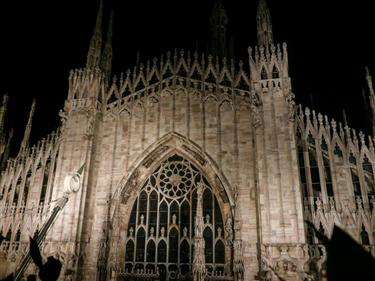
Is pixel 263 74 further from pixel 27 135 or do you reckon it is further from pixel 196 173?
pixel 27 135

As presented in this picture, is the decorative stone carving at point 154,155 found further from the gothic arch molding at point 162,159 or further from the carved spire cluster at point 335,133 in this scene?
the carved spire cluster at point 335,133

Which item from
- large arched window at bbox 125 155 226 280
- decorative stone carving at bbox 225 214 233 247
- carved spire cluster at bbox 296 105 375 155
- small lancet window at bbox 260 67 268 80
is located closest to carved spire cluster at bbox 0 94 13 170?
large arched window at bbox 125 155 226 280

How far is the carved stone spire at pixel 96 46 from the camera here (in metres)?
17.8

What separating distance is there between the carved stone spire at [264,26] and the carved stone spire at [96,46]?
8.23 meters

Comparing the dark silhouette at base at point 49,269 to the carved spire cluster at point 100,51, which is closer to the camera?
the dark silhouette at base at point 49,269

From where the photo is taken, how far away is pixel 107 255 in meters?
14.6

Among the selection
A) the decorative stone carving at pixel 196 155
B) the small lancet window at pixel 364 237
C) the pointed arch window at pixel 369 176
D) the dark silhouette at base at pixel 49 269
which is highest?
the decorative stone carving at pixel 196 155

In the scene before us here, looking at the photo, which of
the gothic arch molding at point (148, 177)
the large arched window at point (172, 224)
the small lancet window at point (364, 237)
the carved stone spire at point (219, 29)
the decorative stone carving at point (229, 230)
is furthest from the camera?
the carved stone spire at point (219, 29)

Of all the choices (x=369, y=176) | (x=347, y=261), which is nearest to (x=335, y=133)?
(x=369, y=176)

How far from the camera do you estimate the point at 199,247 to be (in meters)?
13.5

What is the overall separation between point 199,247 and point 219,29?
58.9 ft

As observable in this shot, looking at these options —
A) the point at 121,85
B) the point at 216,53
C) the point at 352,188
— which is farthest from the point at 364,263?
the point at 216,53

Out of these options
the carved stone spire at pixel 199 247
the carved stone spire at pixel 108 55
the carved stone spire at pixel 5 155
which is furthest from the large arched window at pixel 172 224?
the carved stone spire at pixel 5 155

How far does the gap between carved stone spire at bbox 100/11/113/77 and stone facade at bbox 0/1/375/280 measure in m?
0.12
